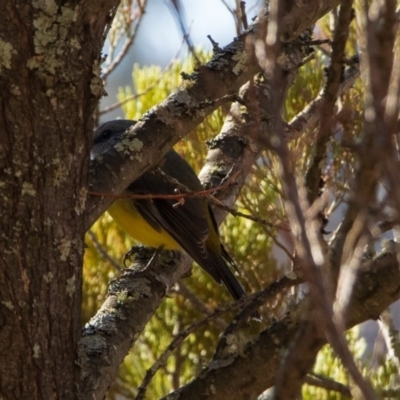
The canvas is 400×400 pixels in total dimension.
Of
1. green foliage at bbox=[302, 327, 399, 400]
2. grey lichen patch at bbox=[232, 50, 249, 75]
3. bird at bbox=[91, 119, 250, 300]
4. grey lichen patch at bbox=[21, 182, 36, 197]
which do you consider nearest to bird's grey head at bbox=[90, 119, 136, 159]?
bird at bbox=[91, 119, 250, 300]

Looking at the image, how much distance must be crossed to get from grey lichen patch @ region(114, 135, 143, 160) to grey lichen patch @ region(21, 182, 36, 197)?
1.33ft

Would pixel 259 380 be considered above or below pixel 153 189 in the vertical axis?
below

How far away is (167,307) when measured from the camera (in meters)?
4.19

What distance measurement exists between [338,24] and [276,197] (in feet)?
4.42

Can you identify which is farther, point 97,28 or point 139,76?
point 139,76

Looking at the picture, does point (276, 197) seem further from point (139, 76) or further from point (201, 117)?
point (201, 117)

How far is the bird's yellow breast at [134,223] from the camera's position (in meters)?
3.77

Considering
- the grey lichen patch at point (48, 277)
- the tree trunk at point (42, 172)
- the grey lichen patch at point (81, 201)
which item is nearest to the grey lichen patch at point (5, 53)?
the tree trunk at point (42, 172)

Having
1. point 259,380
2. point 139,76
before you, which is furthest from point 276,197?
point 259,380

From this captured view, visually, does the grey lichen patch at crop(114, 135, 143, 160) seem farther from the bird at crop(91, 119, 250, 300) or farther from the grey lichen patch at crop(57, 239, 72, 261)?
the bird at crop(91, 119, 250, 300)

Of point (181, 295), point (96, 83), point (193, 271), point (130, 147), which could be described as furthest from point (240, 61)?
point (193, 271)

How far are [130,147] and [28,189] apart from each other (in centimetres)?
44

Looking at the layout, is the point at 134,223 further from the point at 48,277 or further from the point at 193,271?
the point at 48,277

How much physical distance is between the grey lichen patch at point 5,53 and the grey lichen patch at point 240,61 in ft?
2.46
